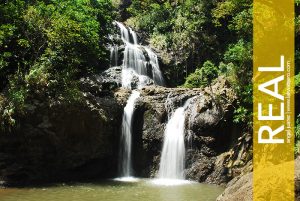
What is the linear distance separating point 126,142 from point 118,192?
5995 millimetres

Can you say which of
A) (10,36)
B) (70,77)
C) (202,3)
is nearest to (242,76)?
(70,77)

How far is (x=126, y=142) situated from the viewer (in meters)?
20.1

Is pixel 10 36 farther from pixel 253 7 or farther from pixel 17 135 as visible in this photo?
pixel 253 7

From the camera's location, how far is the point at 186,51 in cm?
3017

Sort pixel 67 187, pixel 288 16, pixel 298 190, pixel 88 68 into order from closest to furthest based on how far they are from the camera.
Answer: pixel 298 190 → pixel 67 187 → pixel 288 16 → pixel 88 68

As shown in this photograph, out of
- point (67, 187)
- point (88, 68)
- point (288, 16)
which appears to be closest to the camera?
point (67, 187)

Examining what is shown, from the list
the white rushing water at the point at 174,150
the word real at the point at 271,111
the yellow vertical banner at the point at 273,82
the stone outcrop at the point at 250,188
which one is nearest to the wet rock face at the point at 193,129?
the white rushing water at the point at 174,150

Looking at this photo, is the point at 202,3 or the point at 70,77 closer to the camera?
the point at 70,77

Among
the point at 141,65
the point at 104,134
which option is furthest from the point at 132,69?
the point at 104,134

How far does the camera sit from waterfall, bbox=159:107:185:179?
1884 cm

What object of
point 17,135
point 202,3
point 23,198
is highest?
point 202,3

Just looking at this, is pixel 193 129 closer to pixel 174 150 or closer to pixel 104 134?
pixel 174 150

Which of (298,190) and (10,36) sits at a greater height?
(10,36)

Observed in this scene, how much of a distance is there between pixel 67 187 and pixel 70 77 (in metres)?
5.54
